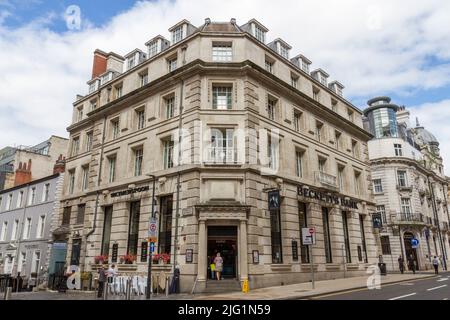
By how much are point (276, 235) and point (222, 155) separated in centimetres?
622

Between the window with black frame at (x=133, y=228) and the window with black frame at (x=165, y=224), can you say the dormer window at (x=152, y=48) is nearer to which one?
the window with black frame at (x=133, y=228)

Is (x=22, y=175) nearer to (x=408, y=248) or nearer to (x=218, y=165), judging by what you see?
(x=218, y=165)

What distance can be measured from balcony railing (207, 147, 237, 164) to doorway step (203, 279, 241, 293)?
6979 mm

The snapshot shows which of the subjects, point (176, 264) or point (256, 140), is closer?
point (176, 264)

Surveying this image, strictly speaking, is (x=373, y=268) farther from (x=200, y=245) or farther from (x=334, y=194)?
(x=200, y=245)

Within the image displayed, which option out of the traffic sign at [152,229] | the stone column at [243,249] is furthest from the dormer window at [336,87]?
the traffic sign at [152,229]

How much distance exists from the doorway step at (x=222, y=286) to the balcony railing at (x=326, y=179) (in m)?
11.6

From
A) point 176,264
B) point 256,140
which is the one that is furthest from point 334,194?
point 176,264

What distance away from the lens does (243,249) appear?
19.0 metres

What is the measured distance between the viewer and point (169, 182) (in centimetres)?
2197

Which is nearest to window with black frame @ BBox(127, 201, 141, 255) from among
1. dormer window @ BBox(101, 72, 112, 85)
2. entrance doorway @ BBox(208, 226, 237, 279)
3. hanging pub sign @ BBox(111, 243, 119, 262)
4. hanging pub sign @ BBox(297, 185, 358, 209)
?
hanging pub sign @ BBox(111, 243, 119, 262)

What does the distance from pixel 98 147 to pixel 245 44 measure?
593 inches

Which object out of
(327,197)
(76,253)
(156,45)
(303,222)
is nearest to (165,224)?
(303,222)

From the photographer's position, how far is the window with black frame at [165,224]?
2147 centimetres
